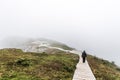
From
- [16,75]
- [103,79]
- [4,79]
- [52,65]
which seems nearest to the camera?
[4,79]

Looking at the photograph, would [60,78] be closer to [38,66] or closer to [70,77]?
[70,77]

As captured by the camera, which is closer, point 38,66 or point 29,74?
point 29,74

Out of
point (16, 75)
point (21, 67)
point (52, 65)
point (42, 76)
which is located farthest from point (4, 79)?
point (52, 65)

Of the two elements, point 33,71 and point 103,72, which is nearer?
point 33,71

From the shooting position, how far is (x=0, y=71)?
33656 millimetres

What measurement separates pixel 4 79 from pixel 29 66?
8.73 m

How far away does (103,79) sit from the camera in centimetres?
3697

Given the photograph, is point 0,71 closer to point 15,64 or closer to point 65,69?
point 15,64

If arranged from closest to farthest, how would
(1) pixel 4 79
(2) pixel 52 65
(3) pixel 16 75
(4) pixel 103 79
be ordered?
(1) pixel 4 79 → (3) pixel 16 75 → (4) pixel 103 79 → (2) pixel 52 65

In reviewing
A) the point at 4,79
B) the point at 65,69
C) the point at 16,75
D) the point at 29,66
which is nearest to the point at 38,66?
the point at 29,66

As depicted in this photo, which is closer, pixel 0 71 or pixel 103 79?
pixel 0 71

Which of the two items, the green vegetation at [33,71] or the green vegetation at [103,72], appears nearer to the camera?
the green vegetation at [33,71]

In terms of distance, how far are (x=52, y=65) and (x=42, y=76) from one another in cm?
801

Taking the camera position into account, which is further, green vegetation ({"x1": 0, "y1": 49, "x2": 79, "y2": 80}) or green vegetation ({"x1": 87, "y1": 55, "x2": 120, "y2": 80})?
green vegetation ({"x1": 87, "y1": 55, "x2": 120, "y2": 80})
